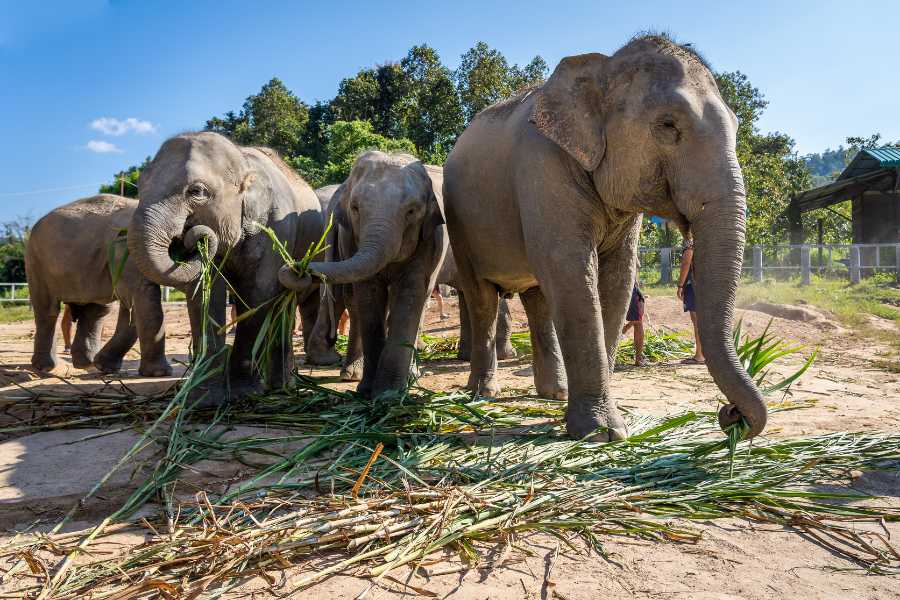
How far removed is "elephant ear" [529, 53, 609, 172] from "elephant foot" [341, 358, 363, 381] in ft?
11.1

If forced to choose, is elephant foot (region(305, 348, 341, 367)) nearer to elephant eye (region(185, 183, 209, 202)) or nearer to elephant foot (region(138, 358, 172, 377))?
elephant foot (region(138, 358, 172, 377))

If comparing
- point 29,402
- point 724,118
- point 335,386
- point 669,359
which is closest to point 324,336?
point 335,386

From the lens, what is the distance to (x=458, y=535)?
2.65 metres

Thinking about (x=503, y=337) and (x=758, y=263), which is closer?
(x=503, y=337)

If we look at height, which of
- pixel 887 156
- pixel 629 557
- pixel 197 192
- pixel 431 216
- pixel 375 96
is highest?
Result: pixel 375 96

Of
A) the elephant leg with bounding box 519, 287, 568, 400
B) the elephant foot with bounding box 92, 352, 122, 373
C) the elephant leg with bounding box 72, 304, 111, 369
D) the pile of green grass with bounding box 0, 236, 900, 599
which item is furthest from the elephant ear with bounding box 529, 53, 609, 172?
the elephant leg with bounding box 72, 304, 111, 369

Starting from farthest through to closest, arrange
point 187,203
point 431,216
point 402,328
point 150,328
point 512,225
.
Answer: point 150,328, point 431,216, point 402,328, point 512,225, point 187,203

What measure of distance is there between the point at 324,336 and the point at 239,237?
127 inches

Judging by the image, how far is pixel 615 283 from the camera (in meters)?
4.91

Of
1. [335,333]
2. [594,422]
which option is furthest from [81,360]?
[594,422]

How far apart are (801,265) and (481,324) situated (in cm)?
1540

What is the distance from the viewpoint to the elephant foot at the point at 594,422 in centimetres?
408

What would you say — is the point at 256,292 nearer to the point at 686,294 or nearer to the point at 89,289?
the point at 89,289

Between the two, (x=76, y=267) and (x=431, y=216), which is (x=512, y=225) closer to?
(x=431, y=216)
